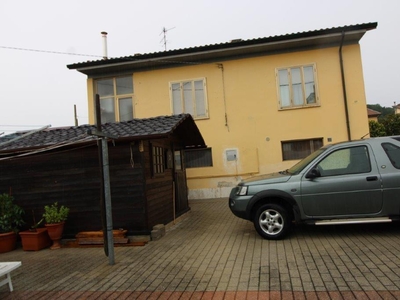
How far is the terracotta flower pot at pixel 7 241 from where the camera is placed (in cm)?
695

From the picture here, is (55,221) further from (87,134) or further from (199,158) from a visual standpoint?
(199,158)

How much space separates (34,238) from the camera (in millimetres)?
6922

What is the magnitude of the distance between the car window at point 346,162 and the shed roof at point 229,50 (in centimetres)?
739

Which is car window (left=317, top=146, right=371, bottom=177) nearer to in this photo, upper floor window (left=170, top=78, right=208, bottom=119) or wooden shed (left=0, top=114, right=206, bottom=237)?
wooden shed (left=0, top=114, right=206, bottom=237)

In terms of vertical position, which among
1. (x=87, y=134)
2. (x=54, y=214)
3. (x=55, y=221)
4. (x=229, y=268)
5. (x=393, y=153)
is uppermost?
(x=87, y=134)

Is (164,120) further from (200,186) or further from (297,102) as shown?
(297,102)

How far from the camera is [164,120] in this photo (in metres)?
8.02

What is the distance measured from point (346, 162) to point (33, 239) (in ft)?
22.0

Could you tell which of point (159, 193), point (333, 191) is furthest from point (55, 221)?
point (333, 191)

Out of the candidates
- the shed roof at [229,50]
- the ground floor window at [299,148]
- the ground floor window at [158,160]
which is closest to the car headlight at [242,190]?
the ground floor window at [158,160]

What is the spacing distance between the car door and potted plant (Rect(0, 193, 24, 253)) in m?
6.19

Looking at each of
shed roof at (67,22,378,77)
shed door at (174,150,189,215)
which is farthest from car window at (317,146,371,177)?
shed roof at (67,22,378,77)

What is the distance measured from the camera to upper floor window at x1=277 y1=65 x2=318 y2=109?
1302 centimetres

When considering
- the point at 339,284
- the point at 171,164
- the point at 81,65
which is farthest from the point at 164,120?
the point at 81,65
